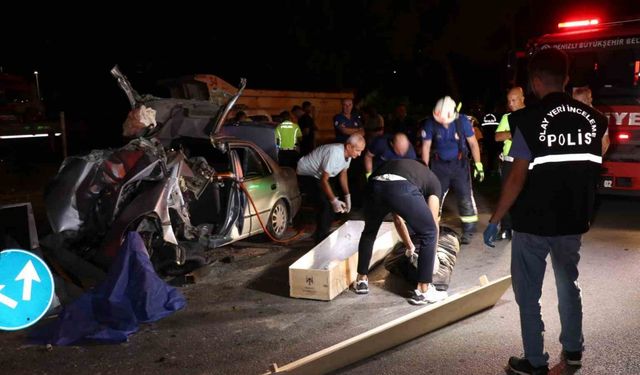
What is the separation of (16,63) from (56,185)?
18487mm

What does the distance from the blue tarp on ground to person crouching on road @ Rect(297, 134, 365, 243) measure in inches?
99.1

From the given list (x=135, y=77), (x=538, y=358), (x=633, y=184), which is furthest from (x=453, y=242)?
(x=135, y=77)

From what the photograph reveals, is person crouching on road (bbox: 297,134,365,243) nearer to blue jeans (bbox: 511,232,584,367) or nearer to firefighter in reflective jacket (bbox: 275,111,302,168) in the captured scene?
firefighter in reflective jacket (bbox: 275,111,302,168)

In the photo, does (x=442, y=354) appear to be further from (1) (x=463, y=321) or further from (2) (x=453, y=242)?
(2) (x=453, y=242)

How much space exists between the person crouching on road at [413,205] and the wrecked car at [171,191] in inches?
82.8

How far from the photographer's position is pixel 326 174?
293 inches

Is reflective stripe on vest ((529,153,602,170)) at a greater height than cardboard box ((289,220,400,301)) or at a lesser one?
greater

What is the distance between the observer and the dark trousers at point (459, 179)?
7.89 metres

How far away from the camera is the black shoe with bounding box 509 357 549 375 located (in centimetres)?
417

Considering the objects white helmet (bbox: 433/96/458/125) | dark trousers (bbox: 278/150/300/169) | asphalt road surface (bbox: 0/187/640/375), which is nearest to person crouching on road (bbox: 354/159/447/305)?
asphalt road surface (bbox: 0/187/640/375)

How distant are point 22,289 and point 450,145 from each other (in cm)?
499

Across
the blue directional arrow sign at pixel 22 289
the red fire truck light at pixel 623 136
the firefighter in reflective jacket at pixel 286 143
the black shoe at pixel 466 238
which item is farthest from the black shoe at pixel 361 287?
the red fire truck light at pixel 623 136

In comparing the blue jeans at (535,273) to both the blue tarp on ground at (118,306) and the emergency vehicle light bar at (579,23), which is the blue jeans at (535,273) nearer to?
the blue tarp on ground at (118,306)

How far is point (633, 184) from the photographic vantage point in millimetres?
9234
